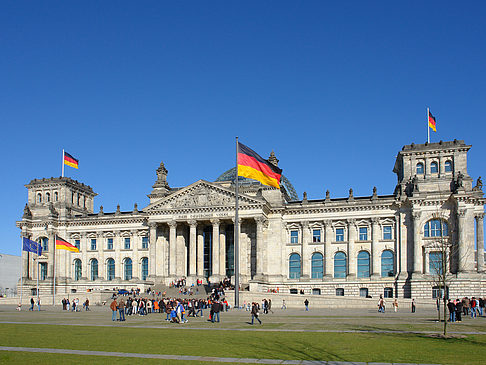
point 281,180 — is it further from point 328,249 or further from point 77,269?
point 77,269

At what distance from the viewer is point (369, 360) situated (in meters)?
20.4

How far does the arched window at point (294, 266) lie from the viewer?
265ft

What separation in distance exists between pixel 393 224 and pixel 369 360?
191 feet

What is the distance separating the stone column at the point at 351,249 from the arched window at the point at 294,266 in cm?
752

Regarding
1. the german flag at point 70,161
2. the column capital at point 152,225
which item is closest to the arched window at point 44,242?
the german flag at point 70,161

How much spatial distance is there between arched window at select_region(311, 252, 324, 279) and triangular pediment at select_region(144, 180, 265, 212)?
13055 mm

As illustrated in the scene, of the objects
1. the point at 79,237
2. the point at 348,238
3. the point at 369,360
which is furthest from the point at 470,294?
the point at 79,237

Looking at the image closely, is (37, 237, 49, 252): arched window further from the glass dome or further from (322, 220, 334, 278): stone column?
(322, 220, 334, 278): stone column

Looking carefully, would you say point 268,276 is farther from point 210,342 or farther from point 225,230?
point 210,342

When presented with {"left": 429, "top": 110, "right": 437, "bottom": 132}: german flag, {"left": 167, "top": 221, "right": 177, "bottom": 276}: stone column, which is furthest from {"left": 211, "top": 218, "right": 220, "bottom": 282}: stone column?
{"left": 429, "top": 110, "right": 437, "bottom": 132}: german flag

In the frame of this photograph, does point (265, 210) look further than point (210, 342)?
Yes

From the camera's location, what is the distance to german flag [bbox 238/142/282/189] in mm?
51188

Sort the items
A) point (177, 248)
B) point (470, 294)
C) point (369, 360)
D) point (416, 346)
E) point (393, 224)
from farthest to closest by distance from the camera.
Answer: point (177, 248), point (393, 224), point (470, 294), point (416, 346), point (369, 360)

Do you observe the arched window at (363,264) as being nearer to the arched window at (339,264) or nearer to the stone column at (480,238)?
the arched window at (339,264)
